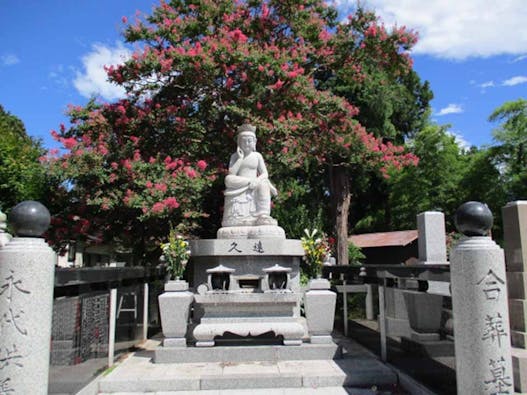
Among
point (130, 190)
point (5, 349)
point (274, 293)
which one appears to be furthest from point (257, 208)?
point (5, 349)

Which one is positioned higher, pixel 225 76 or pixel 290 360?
pixel 225 76

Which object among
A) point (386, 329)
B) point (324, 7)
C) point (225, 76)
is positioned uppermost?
point (324, 7)

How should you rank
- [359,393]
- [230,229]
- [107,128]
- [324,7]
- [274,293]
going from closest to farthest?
[359,393], [274,293], [230,229], [107,128], [324,7]

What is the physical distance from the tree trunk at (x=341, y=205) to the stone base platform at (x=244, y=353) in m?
8.10

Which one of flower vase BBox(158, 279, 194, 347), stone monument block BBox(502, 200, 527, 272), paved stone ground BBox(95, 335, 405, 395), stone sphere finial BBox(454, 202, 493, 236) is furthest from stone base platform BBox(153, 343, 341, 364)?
stone sphere finial BBox(454, 202, 493, 236)

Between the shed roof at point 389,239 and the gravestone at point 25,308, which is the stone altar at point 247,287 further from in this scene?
the shed roof at point 389,239

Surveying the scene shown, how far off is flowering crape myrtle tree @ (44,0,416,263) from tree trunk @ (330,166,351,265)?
10.5 ft

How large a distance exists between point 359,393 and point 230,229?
11.3 feet

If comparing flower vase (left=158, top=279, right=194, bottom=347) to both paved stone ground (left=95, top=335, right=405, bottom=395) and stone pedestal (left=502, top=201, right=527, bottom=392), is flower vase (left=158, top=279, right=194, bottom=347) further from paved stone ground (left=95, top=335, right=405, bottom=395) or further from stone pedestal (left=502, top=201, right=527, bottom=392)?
stone pedestal (left=502, top=201, right=527, bottom=392)

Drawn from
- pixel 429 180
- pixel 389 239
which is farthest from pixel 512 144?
pixel 389 239

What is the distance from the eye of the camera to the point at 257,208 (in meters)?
7.79

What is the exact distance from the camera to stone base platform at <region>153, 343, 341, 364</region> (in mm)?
6066

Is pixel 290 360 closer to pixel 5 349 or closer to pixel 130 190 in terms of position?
pixel 5 349

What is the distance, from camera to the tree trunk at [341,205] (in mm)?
14263
